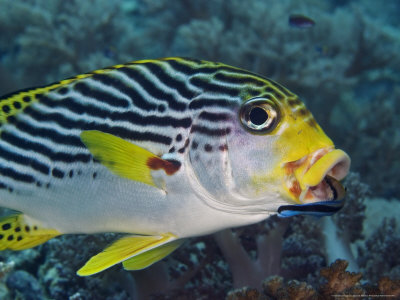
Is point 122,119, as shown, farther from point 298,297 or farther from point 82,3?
point 82,3

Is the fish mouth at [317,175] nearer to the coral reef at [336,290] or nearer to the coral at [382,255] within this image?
the coral reef at [336,290]

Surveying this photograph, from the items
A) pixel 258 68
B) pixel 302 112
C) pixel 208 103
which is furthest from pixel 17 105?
pixel 258 68

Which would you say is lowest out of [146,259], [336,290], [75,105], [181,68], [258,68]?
[336,290]

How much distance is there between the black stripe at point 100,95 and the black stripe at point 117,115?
54 mm

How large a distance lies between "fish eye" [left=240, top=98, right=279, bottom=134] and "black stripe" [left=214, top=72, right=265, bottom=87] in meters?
0.13

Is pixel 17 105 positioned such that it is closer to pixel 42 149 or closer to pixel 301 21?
pixel 42 149

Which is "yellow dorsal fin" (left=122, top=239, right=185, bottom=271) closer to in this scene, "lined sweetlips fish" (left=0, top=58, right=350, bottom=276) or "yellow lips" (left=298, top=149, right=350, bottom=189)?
"lined sweetlips fish" (left=0, top=58, right=350, bottom=276)

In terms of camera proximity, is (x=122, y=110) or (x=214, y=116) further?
(x=122, y=110)

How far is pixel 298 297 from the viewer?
2.02 meters

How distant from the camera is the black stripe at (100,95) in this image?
1997 millimetres

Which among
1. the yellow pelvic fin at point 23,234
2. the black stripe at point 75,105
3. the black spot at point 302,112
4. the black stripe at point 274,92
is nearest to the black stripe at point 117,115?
the black stripe at point 75,105

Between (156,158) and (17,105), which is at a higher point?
(17,105)

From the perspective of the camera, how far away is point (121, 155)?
1739 millimetres

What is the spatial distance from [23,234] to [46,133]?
66cm
